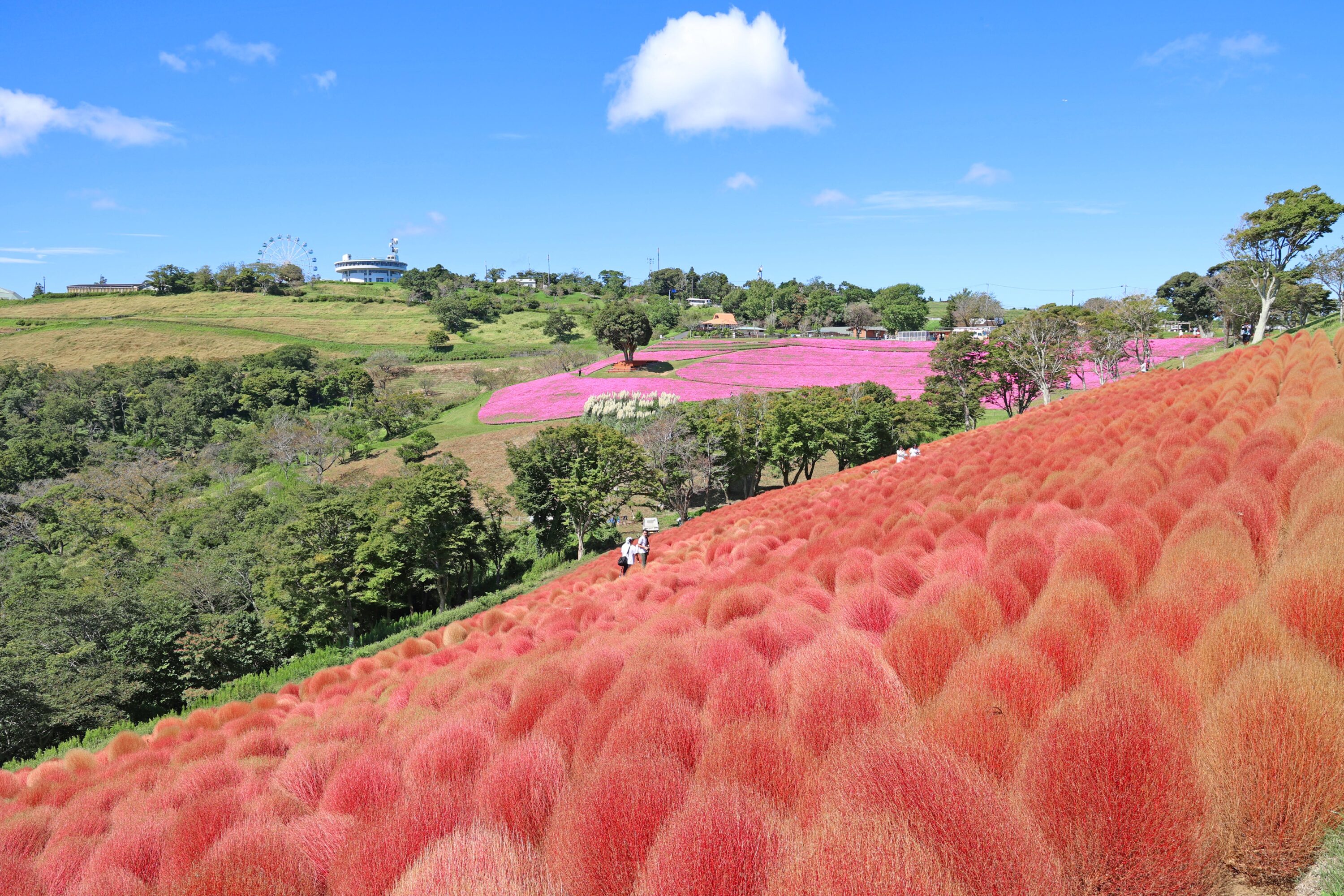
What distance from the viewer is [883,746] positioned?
5.03 ft

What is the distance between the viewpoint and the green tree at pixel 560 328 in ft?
287

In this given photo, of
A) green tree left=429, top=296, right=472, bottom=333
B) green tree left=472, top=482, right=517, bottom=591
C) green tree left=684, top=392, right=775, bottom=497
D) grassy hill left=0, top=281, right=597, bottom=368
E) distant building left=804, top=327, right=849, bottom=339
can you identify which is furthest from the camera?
green tree left=429, top=296, right=472, bottom=333

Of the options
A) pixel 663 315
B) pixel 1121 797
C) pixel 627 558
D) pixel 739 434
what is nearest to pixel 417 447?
pixel 739 434

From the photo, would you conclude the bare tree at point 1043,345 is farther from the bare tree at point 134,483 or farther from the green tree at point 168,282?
the green tree at point 168,282

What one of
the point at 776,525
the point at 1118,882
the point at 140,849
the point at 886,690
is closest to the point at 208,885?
the point at 140,849

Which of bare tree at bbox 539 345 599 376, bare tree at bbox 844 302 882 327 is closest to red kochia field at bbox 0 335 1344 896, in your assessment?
bare tree at bbox 539 345 599 376

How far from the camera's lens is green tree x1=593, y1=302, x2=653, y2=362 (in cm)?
6325

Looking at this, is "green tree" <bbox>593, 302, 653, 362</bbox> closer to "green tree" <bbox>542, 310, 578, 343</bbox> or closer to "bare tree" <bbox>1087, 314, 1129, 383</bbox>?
"green tree" <bbox>542, 310, 578, 343</bbox>

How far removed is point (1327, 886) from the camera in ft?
3.81

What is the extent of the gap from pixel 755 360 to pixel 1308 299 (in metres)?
40.4

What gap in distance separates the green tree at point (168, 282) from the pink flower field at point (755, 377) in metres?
95.4

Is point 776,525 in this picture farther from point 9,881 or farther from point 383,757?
point 9,881

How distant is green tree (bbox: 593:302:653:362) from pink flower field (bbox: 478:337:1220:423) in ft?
8.64

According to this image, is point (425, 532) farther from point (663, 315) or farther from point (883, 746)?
point (663, 315)
